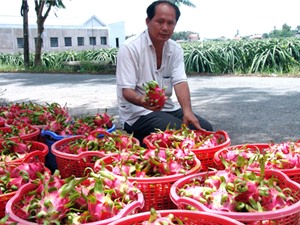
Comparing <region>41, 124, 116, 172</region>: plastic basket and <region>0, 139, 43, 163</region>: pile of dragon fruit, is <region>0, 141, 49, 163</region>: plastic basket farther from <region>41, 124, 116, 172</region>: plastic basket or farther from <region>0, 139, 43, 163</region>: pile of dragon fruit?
<region>41, 124, 116, 172</region>: plastic basket

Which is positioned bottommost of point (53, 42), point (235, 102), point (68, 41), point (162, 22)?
point (235, 102)

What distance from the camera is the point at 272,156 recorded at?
87.5 inches

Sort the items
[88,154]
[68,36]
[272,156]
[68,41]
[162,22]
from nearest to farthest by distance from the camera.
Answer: [272,156], [88,154], [162,22], [68,36], [68,41]

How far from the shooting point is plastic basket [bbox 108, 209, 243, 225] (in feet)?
4.83

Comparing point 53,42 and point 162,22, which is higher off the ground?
point 53,42

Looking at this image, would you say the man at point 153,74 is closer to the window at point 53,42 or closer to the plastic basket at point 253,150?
the plastic basket at point 253,150

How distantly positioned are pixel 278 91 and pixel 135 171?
7674mm

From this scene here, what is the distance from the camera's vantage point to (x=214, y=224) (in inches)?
59.7

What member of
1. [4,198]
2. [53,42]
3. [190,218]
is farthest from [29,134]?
[53,42]

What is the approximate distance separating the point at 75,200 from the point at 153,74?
2.03 meters

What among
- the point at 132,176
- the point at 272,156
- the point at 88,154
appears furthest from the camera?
the point at 88,154

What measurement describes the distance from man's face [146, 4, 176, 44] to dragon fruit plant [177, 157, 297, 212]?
1761mm

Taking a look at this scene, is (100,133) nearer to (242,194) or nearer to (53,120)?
(53,120)

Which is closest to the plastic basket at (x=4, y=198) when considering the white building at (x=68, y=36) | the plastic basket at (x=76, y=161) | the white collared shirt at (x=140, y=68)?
the plastic basket at (x=76, y=161)
